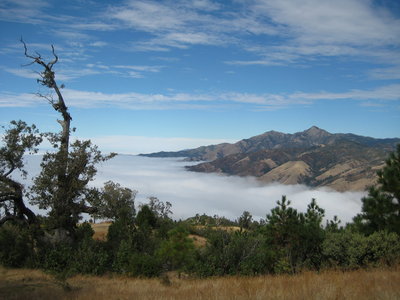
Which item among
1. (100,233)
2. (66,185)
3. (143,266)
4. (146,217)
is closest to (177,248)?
(143,266)

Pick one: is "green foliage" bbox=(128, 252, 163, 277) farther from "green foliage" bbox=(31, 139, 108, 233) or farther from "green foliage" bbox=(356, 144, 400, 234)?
"green foliage" bbox=(356, 144, 400, 234)

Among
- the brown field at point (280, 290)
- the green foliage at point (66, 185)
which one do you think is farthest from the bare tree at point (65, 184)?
the brown field at point (280, 290)

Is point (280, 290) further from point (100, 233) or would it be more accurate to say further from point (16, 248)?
point (100, 233)

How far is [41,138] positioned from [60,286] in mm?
9495

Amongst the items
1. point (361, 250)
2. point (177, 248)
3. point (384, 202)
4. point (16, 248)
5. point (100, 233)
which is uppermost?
point (384, 202)

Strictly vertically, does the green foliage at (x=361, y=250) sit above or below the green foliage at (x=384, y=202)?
below

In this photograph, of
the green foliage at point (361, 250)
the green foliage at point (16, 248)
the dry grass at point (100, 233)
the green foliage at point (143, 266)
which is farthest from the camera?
the dry grass at point (100, 233)

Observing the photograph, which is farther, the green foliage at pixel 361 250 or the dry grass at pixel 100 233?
the dry grass at pixel 100 233

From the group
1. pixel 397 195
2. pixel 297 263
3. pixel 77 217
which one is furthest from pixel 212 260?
pixel 77 217

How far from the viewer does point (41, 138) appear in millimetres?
18422

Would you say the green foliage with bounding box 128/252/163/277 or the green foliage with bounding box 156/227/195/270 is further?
the green foliage with bounding box 156/227/195/270

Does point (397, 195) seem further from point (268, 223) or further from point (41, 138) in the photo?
point (41, 138)

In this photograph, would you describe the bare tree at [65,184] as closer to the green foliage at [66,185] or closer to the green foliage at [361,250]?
the green foliage at [66,185]

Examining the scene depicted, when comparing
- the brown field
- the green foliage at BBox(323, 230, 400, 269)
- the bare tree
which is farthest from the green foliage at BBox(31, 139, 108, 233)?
the green foliage at BBox(323, 230, 400, 269)
